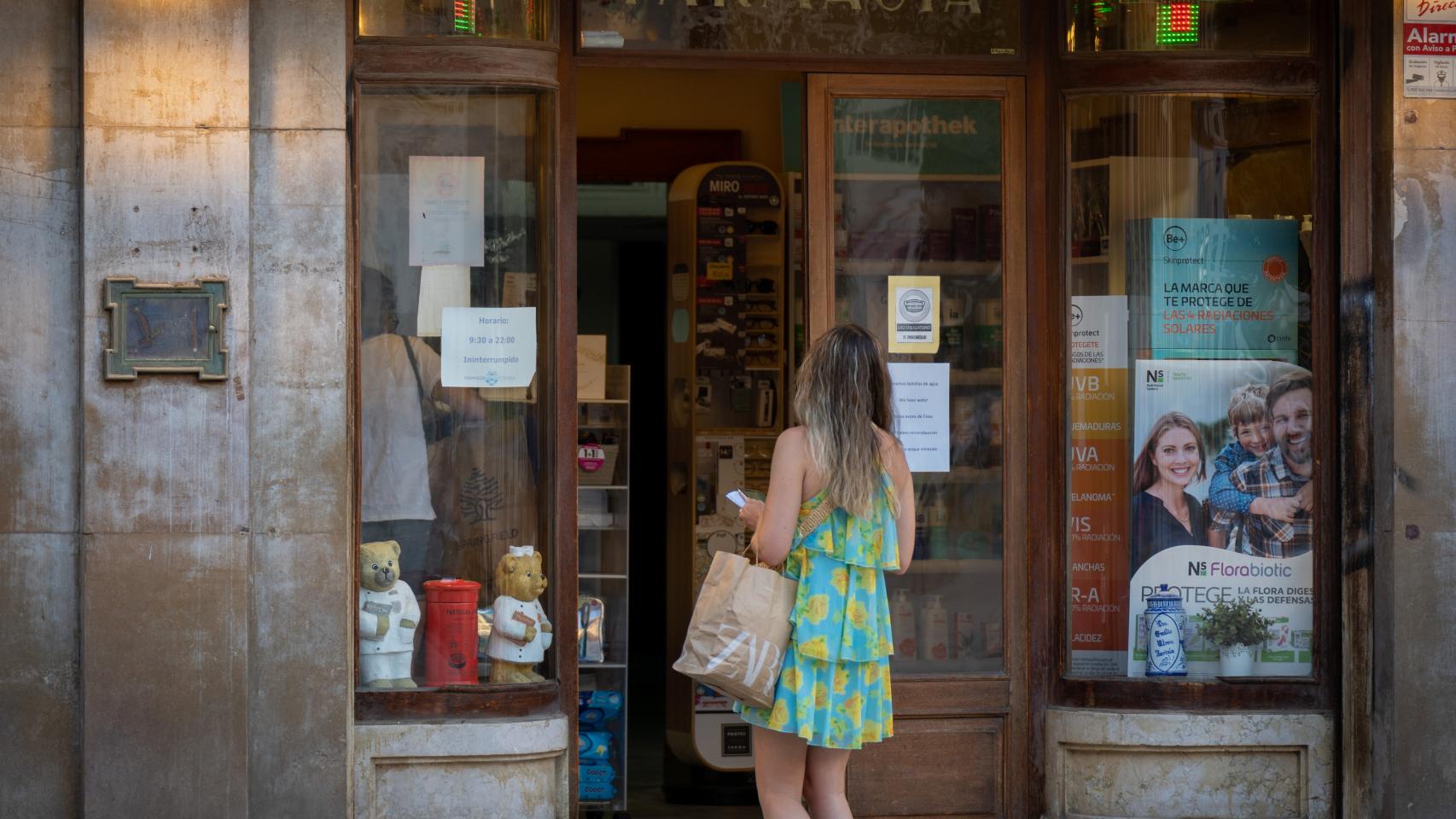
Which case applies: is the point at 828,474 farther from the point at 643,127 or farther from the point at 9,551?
the point at 643,127

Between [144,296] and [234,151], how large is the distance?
0.58 metres

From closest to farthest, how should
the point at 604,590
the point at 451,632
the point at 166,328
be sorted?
the point at 166,328 < the point at 451,632 < the point at 604,590

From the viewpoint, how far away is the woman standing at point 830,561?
480cm

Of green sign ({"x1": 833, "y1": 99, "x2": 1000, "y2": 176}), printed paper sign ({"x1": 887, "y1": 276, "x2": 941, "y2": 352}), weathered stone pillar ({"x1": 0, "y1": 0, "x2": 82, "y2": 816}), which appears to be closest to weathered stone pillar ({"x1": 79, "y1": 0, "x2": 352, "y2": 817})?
weathered stone pillar ({"x1": 0, "y1": 0, "x2": 82, "y2": 816})

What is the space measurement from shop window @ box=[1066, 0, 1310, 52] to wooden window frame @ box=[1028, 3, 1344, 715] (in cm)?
5

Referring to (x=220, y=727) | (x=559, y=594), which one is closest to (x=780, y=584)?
(x=559, y=594)

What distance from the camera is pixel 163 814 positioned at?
220 inches

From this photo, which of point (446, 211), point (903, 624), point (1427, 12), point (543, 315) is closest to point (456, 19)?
point (446, 211)

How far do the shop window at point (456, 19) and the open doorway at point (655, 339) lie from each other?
61.4 inches

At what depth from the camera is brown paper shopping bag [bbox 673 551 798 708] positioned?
4.75 metres

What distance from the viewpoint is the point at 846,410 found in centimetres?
483

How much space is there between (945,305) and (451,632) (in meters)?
2.23

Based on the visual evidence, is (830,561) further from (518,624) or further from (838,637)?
(518,624)

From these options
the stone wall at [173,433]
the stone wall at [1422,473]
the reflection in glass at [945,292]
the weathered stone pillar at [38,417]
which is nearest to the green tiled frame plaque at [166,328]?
the stone wall at [173,433]
